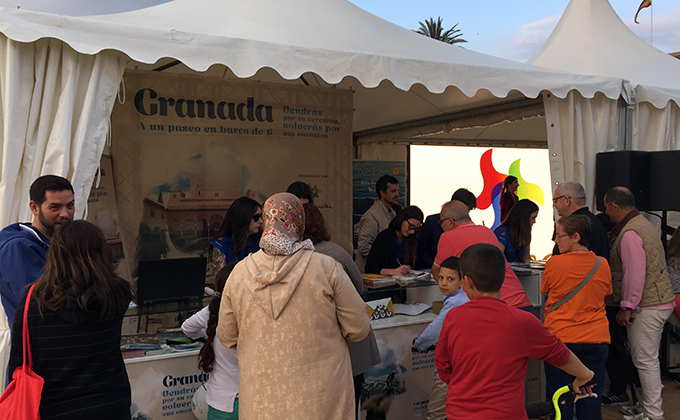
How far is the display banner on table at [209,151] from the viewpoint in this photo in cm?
498

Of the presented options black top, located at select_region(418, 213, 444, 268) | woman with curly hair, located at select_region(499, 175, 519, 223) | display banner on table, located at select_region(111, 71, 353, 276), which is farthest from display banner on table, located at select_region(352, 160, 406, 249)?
black top, located at select_region(418, 213, 444, 268)

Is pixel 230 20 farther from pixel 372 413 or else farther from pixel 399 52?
pixel 372 413

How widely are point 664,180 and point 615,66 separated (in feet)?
6.59

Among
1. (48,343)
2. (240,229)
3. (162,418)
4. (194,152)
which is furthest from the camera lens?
(194,152)

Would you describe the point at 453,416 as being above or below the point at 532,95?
below

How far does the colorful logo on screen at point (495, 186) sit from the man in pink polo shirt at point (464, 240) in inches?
281

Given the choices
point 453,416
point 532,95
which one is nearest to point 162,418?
point 453,416

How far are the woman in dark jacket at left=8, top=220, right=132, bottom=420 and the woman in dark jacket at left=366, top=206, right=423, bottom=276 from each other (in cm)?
259

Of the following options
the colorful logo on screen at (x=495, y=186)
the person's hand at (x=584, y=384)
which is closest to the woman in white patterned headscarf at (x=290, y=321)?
the person's hand at (x=584, y=384)

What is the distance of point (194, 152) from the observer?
207 inches

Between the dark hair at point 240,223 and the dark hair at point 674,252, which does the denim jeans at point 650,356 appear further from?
the dark hair at point 240,223

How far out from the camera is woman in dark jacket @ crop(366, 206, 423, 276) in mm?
4410

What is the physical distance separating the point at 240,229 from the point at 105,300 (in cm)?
182

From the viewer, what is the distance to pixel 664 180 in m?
4.50
